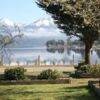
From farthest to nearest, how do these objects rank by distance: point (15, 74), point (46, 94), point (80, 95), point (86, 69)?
point (86, 69) < point (15, 74) < point (46, 94) < point (80, 95)

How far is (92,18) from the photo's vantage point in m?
11.5

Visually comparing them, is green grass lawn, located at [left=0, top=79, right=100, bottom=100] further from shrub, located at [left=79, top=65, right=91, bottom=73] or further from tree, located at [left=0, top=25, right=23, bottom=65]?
tree, located at [left=0, top=25, right=23, bottom=65]

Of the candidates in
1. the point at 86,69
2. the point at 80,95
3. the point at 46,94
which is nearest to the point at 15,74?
the point at 46,94

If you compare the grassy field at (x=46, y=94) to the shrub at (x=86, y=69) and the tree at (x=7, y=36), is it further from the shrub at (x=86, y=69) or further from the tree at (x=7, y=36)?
the tree at (x=7, y=36)

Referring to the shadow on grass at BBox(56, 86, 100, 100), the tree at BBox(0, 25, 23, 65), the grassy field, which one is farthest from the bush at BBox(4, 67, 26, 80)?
the shadow on grass at BBox(56, 86, 100, 100)

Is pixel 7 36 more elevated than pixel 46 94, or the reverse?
pixel 7 36

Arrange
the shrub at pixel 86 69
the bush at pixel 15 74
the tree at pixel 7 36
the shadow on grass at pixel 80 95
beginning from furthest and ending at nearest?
the shrub at pixel 86 69 → the tree at pixel 7 36 → the bush at pixel 15 74 → the shadow on grass at pixel 80 95

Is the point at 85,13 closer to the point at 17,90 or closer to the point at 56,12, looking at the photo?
the point at 17,90

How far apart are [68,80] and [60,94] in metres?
3.66

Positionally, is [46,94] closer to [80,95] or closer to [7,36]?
[80,95]

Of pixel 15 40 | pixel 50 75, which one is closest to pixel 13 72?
pixel 50 75

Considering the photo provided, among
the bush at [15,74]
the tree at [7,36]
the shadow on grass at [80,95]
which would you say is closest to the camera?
the shadow on grass at [80,95]

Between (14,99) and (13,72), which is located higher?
(13,72)

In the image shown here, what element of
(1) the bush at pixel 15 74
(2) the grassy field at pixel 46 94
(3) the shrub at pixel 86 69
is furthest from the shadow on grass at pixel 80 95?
(3) the shrub at pixel 86 69
